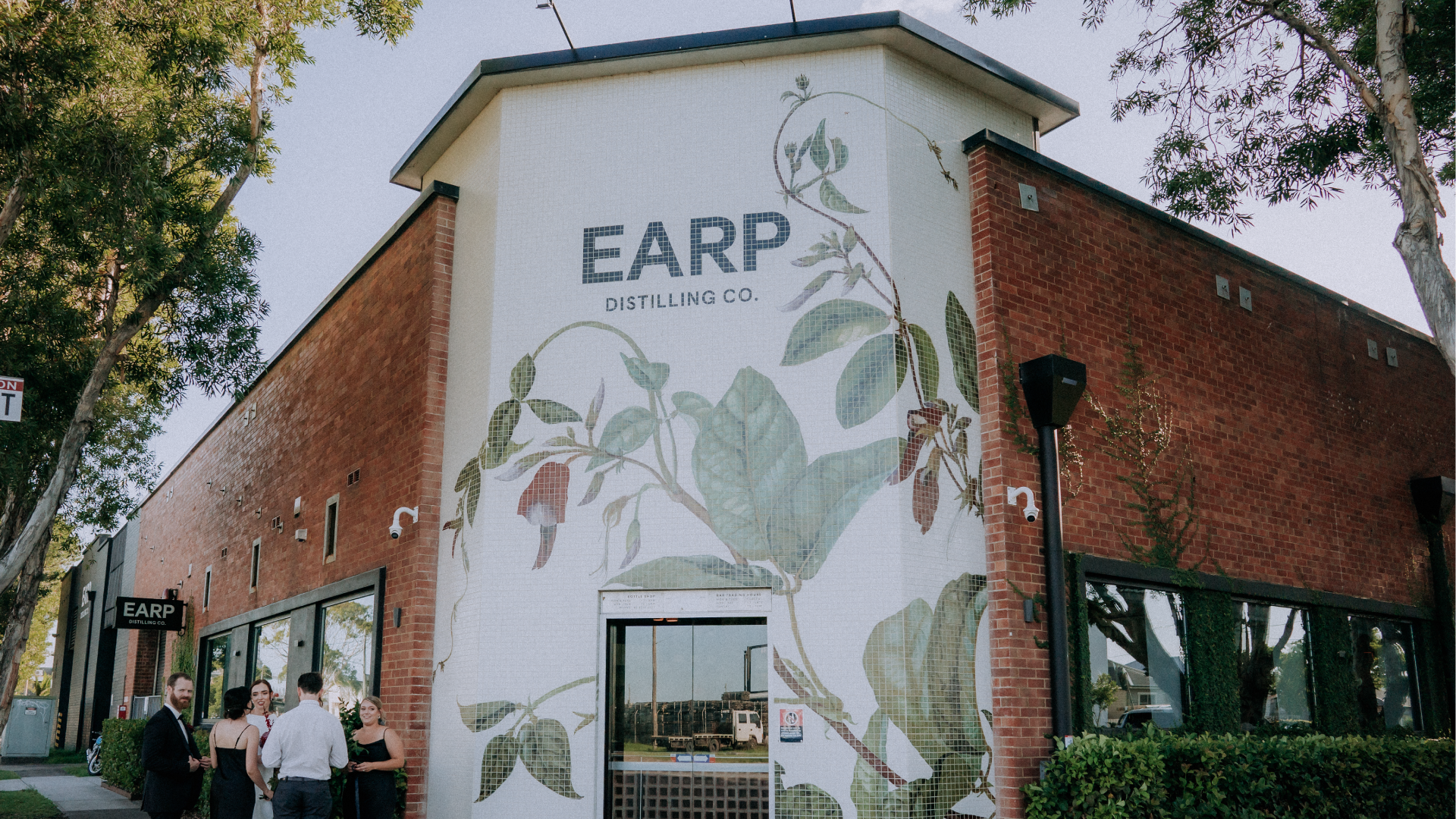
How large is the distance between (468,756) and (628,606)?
170 centimetres

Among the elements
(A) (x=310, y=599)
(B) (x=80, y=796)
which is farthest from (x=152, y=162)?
(B) (x=80, y=796)

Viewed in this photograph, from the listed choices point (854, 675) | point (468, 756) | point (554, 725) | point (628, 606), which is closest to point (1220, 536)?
point (854, 675)

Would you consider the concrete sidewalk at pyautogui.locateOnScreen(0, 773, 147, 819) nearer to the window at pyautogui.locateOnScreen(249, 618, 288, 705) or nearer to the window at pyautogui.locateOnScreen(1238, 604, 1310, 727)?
the window at pyautogui.locateOnScreen(249, 618, 288, 705)

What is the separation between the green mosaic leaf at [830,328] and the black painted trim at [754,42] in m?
2.31

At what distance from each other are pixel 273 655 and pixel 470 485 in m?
6.52

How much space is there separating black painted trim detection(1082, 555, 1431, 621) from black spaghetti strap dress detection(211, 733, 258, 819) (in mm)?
6656

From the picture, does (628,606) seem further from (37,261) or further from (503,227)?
(37,261)

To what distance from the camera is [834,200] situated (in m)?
8.39

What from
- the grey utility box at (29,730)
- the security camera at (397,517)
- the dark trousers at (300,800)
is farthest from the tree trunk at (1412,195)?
the grey utility box at (29,730)

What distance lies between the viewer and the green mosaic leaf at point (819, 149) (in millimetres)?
8484

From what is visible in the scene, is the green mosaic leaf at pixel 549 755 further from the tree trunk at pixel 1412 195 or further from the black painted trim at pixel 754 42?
the tree trunk at pixel 1412 195

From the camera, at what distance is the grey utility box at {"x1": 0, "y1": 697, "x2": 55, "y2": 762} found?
27.5 m

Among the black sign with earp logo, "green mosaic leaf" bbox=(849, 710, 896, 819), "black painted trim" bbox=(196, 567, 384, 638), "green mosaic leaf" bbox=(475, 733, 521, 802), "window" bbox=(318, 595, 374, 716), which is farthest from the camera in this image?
the black sign with earp logo

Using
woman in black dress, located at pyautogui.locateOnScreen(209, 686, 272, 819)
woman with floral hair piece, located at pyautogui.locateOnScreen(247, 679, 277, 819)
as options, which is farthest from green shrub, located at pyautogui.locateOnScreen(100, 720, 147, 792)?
woman in black dress, located at pyautogui.locateOnScreen(209, 686, 272, 819)
